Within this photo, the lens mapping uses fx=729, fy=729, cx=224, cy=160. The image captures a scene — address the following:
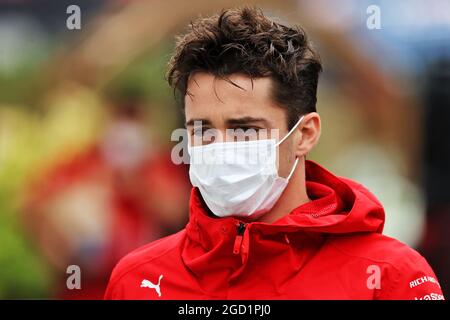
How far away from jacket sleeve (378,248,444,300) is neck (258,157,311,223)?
404 mm

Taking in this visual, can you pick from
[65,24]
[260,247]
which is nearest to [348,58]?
[65,24]

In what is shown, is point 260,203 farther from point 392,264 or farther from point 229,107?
point 392,264

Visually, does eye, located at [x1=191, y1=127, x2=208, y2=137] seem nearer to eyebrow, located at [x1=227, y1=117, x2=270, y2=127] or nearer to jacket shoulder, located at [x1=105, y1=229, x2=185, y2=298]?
eyebrow, located at [x1=227, y1=117, x2=270, y2=127]

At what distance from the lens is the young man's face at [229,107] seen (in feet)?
7.50

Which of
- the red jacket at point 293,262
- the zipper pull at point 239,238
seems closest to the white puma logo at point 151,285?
the red jacket at point 293,262

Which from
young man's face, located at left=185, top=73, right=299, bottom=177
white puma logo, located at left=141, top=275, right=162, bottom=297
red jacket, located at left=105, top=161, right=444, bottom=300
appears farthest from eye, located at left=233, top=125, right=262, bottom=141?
white puma logo, located at left=141, top=275, right=162, bottom=297

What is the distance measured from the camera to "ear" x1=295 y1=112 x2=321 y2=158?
2.48 meters

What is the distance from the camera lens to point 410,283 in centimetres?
217

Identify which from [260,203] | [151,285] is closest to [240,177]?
[260,203]

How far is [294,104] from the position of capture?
2.44 meters

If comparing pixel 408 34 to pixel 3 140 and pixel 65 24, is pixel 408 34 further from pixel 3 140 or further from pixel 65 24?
pixel 3 140

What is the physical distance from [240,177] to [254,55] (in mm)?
407
